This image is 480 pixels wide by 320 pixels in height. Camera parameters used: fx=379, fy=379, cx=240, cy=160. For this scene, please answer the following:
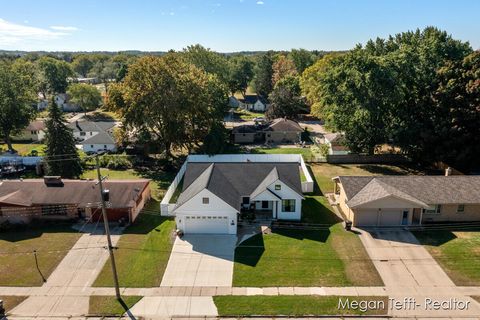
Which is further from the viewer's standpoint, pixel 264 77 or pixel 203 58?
pixel 264 77

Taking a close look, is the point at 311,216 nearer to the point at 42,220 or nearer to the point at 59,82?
the point at 42,220

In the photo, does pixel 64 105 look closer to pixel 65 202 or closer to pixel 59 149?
pixel 59 149

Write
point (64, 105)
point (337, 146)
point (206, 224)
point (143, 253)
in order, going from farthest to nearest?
1. point (64, 105)
2. point (337, 146)
3. point (206, 224)
4. point (143, 253)

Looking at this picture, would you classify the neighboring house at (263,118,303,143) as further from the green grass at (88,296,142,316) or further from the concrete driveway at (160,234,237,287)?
the green grass at (88,296,142,316)

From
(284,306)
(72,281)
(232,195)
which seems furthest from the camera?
(232,195)

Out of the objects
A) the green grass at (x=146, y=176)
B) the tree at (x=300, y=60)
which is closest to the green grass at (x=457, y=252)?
the green grass at (x=146, y=176)

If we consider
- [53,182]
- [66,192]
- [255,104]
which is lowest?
[66,192]

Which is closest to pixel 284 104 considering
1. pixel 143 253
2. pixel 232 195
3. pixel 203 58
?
pixel 203 58
